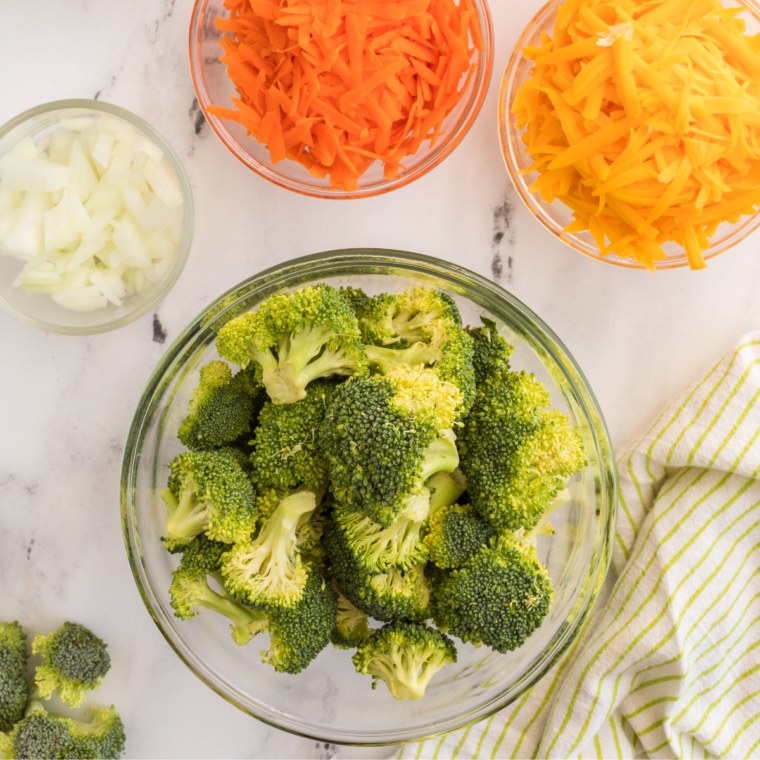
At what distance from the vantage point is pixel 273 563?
112 centimetres

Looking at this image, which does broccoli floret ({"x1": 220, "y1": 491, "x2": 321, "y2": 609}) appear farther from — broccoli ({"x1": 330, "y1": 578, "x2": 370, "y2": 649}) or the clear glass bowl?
the clear glass bowl

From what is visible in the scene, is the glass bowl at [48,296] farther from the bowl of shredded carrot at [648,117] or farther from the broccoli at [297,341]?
the bowl of shredded carrot at [648,117]

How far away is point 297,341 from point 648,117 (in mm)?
737

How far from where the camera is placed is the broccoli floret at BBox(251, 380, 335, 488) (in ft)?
3.65


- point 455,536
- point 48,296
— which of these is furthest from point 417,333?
point 48,296

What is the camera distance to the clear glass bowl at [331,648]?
1261mm

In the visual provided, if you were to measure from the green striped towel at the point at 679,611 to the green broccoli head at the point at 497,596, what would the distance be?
1.30 feet

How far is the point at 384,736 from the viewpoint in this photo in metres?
1.32

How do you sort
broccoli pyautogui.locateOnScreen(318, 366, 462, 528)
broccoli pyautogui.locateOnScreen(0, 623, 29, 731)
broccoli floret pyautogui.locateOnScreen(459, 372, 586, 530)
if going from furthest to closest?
broccoli pyautogui.locateOnScreen(0, 623, 29, 731) < broccoli floret pyautogui.locateOnScreen(459, 372, 586, 530) < broccoli pyautogui.locateOnScreen(318, 366, 462, 528)

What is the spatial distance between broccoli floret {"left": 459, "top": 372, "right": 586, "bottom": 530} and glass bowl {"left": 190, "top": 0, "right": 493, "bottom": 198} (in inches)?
21.4

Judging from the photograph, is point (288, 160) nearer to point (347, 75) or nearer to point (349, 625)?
point (347, 75)

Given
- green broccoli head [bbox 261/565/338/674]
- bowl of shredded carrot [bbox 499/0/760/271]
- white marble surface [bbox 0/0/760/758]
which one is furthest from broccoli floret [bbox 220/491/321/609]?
bowl of shredded carrot [bbox 499/0/760/271]

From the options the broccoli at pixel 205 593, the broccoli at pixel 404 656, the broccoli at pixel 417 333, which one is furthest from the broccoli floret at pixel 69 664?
the broccoli at pixel 417 333

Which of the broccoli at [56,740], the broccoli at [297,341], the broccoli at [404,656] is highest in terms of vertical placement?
the broccoli at [297,341]
